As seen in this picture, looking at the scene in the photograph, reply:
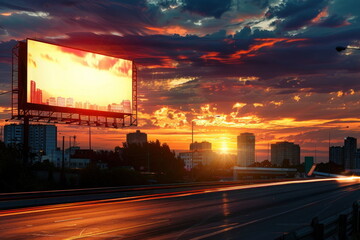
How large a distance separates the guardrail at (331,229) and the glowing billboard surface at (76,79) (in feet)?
152

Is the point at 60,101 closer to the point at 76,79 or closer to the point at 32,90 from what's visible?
the point at 76,79

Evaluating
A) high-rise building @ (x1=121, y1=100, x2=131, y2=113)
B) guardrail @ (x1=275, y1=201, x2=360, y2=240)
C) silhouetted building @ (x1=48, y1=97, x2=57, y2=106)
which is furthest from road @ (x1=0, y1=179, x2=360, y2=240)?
high-rise building @ (x1=121, y1=100, x2=131, y2=113)

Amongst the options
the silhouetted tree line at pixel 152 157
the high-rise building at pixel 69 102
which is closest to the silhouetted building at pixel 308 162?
the silhouetted tree line at pixel 152 157

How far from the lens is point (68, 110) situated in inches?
2421

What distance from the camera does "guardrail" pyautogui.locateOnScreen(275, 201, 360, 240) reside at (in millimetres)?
8783

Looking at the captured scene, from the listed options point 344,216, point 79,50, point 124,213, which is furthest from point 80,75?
point 344,216

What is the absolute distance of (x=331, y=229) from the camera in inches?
469

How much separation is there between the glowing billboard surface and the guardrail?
46.5 meters

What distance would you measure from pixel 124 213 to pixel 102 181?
37.0 m

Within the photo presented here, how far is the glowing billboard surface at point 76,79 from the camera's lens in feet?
187

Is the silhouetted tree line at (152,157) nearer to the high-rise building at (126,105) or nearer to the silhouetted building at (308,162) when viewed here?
the silhouetted building at (308,162)

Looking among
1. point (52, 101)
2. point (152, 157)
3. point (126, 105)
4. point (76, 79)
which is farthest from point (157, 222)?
point (152, 157)

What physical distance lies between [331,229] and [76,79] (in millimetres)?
51623

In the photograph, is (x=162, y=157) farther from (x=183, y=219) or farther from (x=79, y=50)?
(x=183, y=219)
